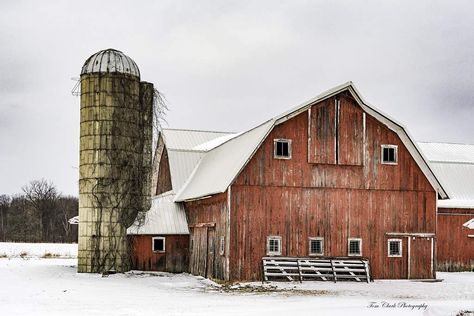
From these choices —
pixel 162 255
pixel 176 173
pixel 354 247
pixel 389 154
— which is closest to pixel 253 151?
pixel 354 247

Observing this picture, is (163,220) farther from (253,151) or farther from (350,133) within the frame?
(350,133)

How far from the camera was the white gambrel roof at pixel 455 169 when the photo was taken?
121 feet

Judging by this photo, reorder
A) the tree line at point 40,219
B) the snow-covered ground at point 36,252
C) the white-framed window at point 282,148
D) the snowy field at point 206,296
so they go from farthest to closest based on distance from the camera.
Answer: the tree line at point 40,219
the snow-covered ground at point 36,252
the white-framed window at point 282,148
the snowy field at point 206,296

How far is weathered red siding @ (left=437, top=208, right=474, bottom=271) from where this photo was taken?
116ft

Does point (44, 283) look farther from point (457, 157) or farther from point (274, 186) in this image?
point (457, 157)

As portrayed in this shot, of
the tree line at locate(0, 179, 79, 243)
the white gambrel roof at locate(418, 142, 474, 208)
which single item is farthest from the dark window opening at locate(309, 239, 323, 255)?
the tree line at locate(0, 179, 79, 243)

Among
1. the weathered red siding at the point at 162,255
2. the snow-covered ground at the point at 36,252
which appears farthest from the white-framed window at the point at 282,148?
the snow-covered ground at the point at 36,252

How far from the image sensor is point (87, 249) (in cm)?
3131

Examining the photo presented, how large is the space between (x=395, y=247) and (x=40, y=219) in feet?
238

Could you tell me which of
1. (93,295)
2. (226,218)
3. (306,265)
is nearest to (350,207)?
(306,265)

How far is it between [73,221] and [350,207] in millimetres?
16710

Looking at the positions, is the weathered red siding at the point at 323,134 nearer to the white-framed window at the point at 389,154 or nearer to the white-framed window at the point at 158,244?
the white-framed window at the point at 389,154

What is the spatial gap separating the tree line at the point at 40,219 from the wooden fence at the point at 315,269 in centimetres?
6384

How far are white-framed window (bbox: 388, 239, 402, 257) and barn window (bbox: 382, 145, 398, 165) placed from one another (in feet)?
9.80
